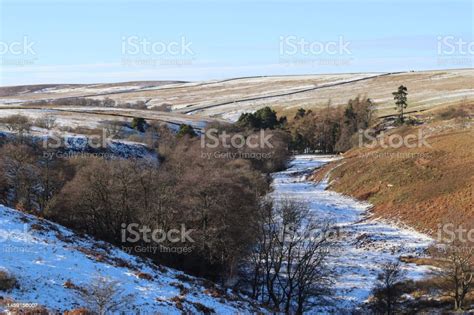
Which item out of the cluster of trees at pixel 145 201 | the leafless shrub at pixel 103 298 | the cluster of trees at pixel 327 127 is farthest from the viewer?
the cluster of trees at pixel 327 127

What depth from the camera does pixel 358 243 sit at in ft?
154

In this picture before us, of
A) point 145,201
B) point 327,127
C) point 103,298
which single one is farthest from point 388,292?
point 327,127

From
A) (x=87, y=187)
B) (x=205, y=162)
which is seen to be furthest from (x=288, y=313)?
(x=205, y=162)

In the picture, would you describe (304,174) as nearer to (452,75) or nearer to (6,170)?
(6,170)

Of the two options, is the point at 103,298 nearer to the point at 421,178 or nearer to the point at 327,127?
the point at 421,178

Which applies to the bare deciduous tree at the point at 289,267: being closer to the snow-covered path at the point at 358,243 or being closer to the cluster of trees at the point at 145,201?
the cluster of trees at the point at 145,201

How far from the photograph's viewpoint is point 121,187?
1491 inches

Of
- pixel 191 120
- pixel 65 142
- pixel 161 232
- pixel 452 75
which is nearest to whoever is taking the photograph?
pixel 161 232

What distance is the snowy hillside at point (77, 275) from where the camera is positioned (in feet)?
70.2

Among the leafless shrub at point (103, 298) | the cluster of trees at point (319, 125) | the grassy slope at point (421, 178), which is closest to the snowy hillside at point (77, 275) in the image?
the leafless shrub at point (103, 298)

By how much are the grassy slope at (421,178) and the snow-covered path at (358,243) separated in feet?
6.45

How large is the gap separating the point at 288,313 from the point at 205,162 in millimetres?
25747

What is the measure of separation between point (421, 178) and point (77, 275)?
147ft

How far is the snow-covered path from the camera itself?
121 ft
